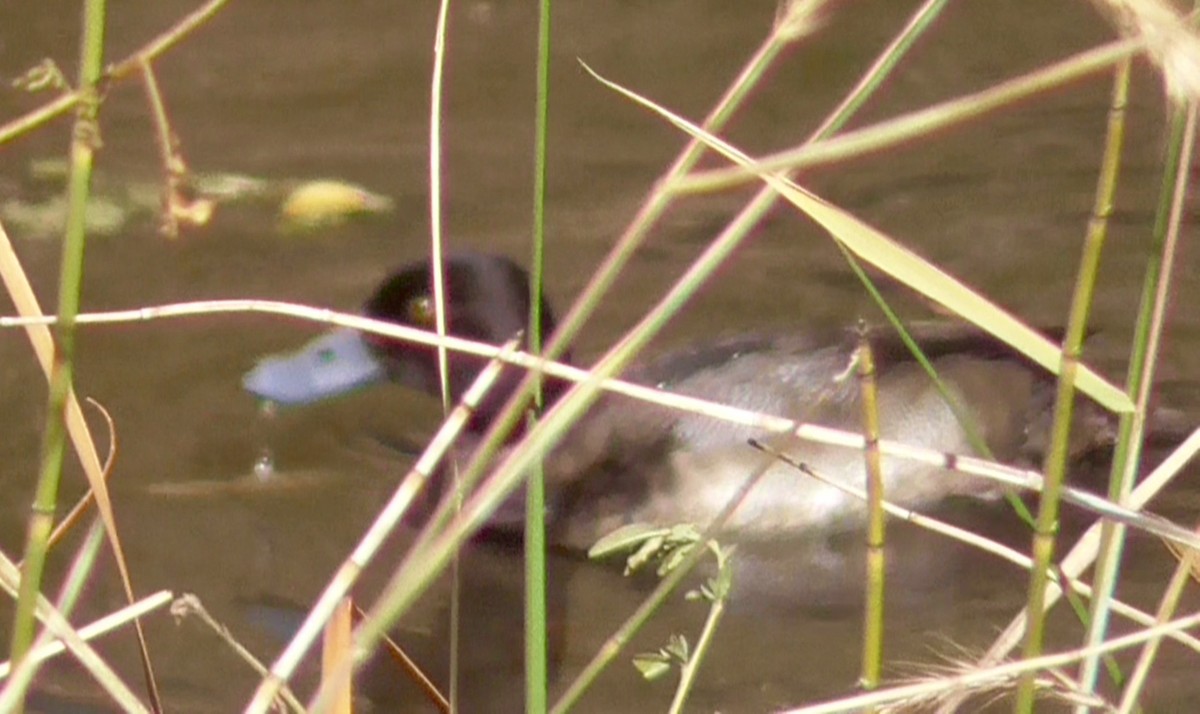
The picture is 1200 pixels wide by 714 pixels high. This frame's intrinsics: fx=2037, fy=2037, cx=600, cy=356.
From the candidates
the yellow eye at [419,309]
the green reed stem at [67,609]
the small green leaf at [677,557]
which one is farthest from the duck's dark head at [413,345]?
the green reed stem at [67,609]

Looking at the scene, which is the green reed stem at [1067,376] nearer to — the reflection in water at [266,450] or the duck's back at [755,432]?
the duck's back at [755,432]

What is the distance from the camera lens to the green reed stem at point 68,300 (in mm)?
1660

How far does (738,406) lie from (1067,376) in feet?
11.5

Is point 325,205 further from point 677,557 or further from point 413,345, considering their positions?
point 677,557

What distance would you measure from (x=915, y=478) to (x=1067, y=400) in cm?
362

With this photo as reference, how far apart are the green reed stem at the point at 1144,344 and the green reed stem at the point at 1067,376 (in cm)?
9

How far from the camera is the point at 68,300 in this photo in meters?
1.76

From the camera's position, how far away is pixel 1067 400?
2016mm

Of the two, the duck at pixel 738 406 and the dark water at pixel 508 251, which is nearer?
the dark water at pixel 508 251

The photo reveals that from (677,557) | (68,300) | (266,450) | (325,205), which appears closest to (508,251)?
(325,205)

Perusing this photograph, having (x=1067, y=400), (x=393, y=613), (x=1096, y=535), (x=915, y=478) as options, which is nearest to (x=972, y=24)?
(x=915, y=478)

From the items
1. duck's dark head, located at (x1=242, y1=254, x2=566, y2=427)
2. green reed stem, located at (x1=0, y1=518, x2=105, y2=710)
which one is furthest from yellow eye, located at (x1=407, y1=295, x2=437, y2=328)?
green reed stem, located at (x1=0, y1=518, x2=105, y2=710)

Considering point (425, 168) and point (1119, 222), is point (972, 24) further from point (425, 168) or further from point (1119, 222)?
point (425, 168)

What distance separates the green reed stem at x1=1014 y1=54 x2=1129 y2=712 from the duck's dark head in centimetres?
344
